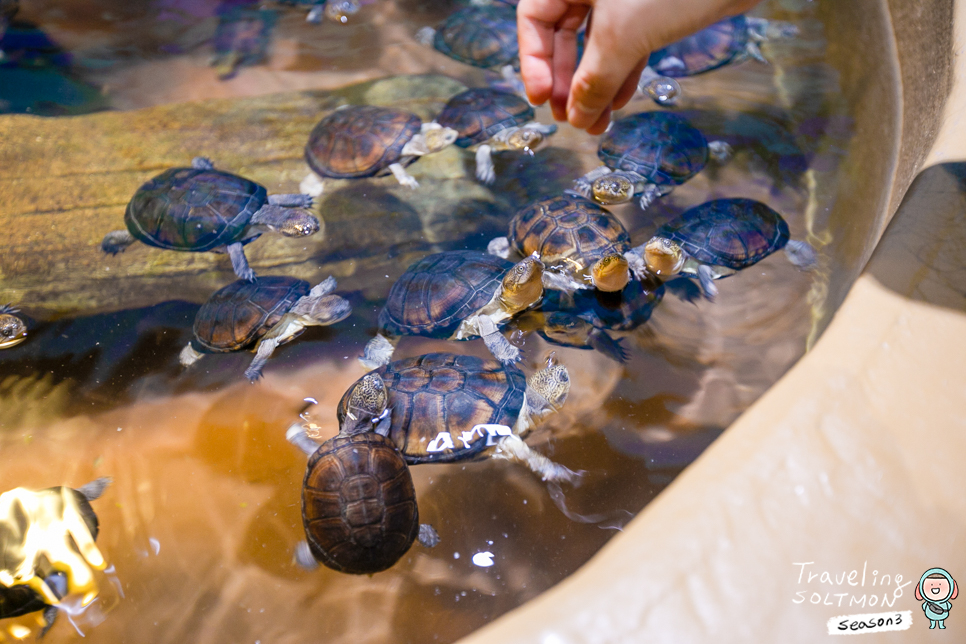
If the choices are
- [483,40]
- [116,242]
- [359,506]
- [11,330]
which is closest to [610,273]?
[359,506]

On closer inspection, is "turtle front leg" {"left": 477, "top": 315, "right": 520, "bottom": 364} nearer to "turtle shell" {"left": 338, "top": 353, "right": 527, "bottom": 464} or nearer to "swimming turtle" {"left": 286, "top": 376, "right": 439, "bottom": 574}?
"turtle shell" {"left": 338, "top": 353, "right": 527, "bottom": 464}

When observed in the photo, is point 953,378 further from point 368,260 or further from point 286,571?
point 368,260

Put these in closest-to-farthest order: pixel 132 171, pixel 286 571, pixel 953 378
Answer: pixel 953 378 < pixel 286 571 < pixel 132 171

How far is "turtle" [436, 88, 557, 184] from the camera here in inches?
104

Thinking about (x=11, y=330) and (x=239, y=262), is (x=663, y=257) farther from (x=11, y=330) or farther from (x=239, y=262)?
(x=11, y=330)

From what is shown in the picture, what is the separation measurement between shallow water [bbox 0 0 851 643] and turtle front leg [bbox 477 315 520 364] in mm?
58

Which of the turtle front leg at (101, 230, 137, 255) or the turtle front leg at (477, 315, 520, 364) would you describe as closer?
the turtle front leg at (477, 315, 520, 364)

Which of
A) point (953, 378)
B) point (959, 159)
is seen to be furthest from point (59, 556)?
point (959, 159)

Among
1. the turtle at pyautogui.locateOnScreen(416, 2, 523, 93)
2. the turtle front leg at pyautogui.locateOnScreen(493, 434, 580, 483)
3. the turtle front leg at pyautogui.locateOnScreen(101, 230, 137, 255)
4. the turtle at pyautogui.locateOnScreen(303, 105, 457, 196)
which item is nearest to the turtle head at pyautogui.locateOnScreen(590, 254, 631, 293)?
the turtle front leg at pyautogui.locateOnScreen(493, 434, 580, 483)

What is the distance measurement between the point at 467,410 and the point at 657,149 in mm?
1630

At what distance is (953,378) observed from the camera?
917 millimetres

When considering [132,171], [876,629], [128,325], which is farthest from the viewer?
[132,171]

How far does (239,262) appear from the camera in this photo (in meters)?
2.33

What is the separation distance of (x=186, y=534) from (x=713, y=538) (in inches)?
60.7
